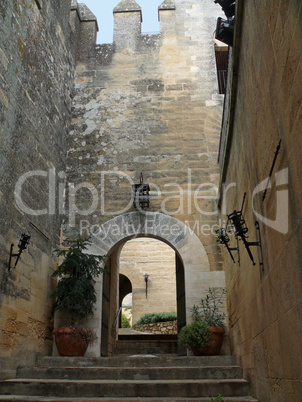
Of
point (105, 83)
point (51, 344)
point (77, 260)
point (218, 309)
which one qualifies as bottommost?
point (51, 344)

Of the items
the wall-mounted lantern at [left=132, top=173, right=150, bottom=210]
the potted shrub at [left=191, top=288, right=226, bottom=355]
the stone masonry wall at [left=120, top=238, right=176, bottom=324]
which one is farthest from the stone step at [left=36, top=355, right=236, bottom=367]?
the stone masonry wall at [left=120, top=238, right=176, bottom=324]

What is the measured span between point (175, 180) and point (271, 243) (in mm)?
4451

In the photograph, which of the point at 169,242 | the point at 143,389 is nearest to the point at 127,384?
the point at 143,389

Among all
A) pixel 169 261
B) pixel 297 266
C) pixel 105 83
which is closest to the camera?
pixel 297 266

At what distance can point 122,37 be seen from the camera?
341 inches

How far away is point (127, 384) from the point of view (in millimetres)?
4121

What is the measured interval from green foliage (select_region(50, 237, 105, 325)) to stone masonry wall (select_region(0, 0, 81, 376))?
0.82 feet

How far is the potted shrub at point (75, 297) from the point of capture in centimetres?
565

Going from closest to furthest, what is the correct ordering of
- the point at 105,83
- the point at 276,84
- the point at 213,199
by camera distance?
the point at 276,84 < the point at 213,199 < the point at 105,83

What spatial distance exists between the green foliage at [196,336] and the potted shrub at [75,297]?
1.31 metres

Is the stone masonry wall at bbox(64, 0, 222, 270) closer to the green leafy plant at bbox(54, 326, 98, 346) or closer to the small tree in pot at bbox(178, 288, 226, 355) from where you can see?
the small tree in pot at bbox(178, 288, 226, 355)

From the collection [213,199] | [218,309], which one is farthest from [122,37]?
[218,309]

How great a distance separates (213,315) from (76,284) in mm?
2096

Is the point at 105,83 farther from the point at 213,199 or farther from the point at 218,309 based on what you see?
the point at 218,309
